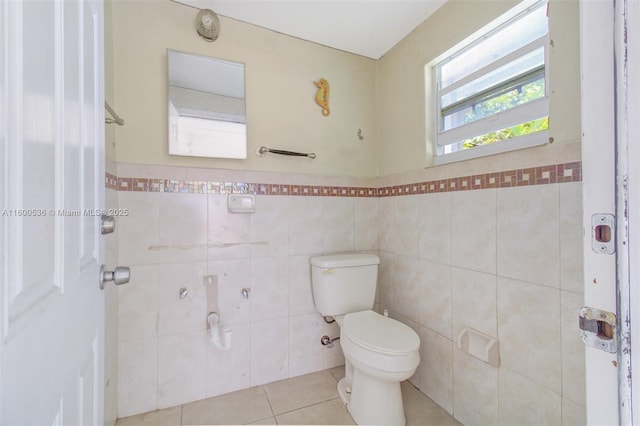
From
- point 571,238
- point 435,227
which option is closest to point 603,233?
point 571,238

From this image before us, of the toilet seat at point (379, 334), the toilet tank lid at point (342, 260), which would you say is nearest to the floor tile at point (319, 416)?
the toilet seat at point (379, 334)

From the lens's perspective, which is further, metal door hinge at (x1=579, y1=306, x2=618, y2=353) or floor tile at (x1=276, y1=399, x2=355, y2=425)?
floor tile at (x1=276, y1=399, x2=355, y2=425)

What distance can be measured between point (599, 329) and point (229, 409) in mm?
1669

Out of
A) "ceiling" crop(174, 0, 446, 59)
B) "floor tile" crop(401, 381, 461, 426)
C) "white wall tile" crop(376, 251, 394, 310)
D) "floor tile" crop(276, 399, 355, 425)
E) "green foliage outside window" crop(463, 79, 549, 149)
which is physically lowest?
"floor tile" crop(401, 381, 461, 426)

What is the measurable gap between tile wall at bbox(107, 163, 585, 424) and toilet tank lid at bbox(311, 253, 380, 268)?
5.2 inches

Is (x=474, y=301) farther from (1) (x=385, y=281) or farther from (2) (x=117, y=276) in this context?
(2) (x=117, y=276)

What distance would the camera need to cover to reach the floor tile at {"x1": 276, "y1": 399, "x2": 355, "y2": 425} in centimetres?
139

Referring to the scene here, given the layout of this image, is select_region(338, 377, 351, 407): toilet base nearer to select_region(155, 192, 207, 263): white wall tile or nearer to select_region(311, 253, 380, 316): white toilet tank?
select_region(311, 253, 380, 316): white toilet tank

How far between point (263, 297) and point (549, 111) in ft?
5.59

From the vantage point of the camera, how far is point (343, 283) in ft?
5.58

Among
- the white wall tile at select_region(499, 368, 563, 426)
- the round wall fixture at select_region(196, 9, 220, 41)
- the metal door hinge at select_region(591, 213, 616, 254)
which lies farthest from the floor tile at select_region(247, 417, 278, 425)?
the round wall fixture at select_region(196, 9, 220, 41)

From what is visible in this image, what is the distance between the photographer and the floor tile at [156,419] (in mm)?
1377

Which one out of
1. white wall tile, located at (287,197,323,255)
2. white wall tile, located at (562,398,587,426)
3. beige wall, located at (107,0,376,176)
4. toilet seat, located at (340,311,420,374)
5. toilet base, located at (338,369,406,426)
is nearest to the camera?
white wall tile, located at (562,398,587,426)

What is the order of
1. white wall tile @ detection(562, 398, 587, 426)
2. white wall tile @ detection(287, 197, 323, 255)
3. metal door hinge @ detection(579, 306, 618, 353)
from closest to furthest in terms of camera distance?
metal door hinge @ detection(579, 306, 618, 353) → white wall tile @ detection(562, 398, 587, 426) → white wall tile @ detection(287, 197, 323, 255)
